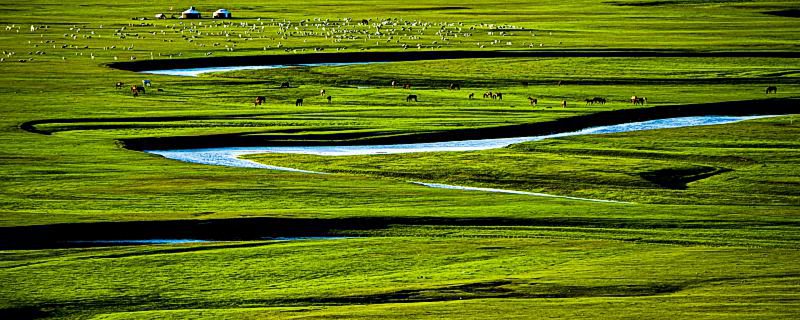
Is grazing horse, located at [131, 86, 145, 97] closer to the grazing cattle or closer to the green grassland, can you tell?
the green grassland

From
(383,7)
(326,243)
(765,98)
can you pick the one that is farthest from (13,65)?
(383,7)

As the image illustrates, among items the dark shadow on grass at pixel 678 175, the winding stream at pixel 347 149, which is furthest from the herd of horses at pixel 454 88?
the dark shadow on grass at pixel 678 175

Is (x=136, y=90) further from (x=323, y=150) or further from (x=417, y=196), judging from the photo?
(x=417, y=196)

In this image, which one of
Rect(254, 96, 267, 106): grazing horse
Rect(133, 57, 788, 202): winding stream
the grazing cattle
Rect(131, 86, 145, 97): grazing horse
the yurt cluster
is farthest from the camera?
the yurt cluster

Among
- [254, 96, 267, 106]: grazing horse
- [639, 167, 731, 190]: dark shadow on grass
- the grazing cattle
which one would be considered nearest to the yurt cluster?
[254, 96, 267, 106]: grazing horse

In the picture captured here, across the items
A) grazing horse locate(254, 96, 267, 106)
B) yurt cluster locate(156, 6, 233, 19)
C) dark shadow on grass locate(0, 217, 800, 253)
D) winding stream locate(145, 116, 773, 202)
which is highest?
yurt cluster locate(156, 6, 233, 19)

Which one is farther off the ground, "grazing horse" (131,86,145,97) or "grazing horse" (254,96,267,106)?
"grazing horse" (131,86,145,97)

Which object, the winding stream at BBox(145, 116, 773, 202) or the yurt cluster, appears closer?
the winding stream at BBox(145, 116, 773, 202)

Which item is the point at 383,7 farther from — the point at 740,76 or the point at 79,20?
the point at 740,76

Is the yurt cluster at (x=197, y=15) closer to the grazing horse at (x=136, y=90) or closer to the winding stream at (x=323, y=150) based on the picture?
the grazing horse at (x=136, y=90)
